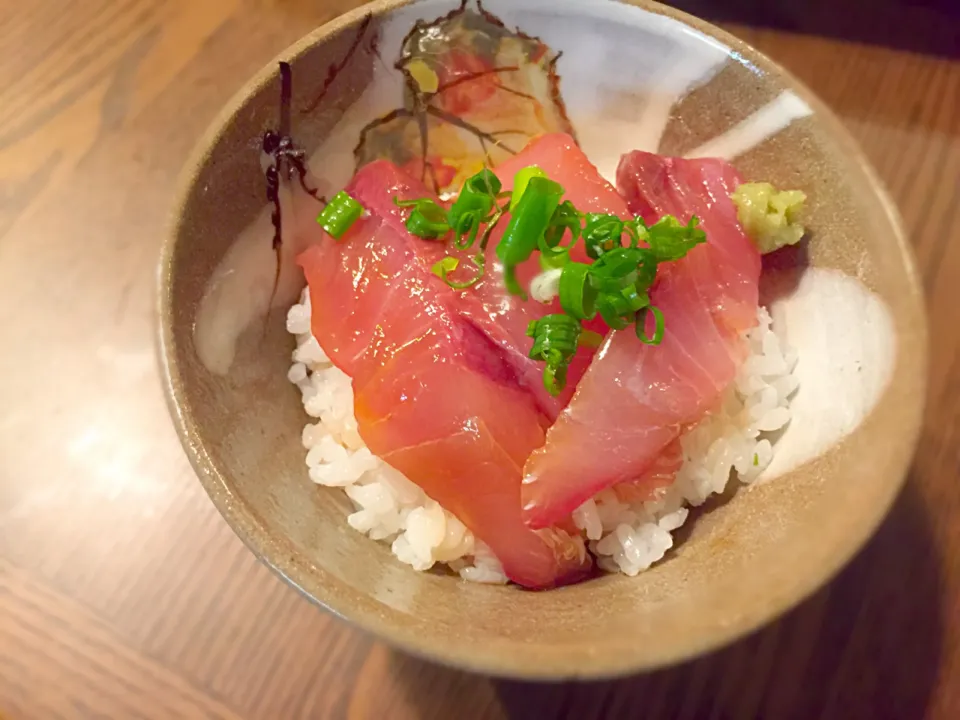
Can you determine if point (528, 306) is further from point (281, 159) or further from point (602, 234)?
point (281, 159)

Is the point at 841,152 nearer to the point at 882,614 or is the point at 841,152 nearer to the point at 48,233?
the point at 882,614

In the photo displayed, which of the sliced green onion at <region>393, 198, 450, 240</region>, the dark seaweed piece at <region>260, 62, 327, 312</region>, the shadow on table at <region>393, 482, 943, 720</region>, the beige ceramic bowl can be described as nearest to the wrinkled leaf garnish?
the beige ceramic bowl

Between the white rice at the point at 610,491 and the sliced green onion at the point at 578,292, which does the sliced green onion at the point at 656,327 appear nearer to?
the sliced green onion at the point at 578,292

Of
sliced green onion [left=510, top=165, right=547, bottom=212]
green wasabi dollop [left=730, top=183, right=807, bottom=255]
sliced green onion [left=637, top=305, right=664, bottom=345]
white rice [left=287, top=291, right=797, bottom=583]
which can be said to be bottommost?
white rice [left=287, top=291, right=797, bottom=583]

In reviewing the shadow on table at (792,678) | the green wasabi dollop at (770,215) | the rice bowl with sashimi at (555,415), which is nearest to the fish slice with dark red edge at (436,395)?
the rice bowl with sashimi at (555,415)

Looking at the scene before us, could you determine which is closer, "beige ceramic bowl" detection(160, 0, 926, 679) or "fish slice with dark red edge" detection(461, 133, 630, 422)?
"beige ceramic bowl" detection(160, 0, 926, 679)

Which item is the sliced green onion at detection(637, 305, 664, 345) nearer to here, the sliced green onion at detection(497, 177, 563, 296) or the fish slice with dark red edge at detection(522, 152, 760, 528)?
the fish slice with dark red edge at detection(522, 152, 760, 528)
